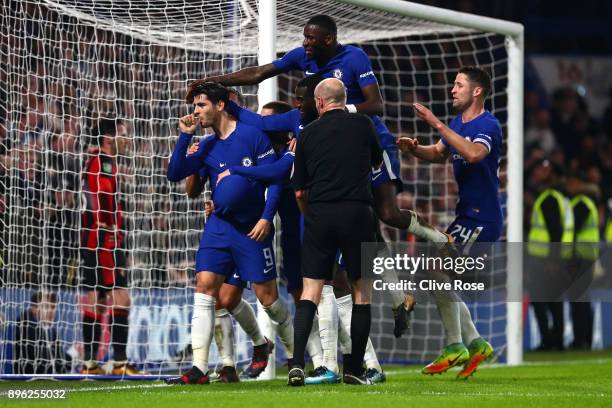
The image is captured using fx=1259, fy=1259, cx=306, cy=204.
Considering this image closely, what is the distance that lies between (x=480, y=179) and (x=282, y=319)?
1826mm

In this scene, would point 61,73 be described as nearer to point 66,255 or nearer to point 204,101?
point 66,255

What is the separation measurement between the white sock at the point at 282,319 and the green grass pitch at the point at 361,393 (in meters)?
0.30

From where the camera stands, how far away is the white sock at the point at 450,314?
364 inches

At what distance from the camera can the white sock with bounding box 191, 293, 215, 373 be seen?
7.97 m

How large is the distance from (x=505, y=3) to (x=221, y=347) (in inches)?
500

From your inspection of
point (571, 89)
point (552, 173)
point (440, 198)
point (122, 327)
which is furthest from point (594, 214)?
point (122, 327)

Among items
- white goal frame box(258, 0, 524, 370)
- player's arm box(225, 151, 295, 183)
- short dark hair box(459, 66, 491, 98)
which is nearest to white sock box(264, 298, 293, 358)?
player's arm box(225, 151, 295, 183)

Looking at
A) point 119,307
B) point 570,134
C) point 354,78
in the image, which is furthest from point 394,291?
point 570,134

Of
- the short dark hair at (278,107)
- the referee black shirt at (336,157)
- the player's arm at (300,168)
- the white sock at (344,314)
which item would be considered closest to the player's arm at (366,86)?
the referee black shirt at (336,157)

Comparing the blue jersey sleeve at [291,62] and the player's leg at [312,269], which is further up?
the blue jersey sleeve at [291,62]

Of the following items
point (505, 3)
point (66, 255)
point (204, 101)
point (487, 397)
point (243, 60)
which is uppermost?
point (505, 3)

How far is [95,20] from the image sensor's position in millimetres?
10156

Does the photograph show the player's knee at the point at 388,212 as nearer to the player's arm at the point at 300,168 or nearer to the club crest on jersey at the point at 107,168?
the player's arm at the point at 300,168

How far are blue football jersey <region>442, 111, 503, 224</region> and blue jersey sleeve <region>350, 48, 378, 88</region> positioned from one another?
1217mm
